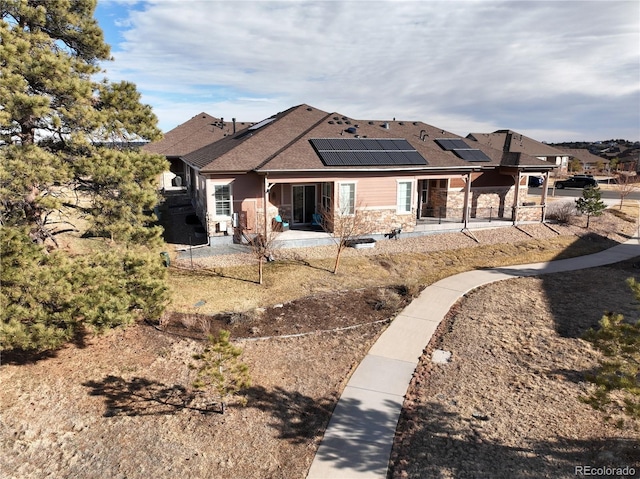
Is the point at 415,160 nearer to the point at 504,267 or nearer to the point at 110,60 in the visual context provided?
the point at 504,267

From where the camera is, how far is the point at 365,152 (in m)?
21.5

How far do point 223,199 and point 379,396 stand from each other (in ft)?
43.3

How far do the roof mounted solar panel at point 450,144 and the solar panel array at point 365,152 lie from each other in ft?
13.7

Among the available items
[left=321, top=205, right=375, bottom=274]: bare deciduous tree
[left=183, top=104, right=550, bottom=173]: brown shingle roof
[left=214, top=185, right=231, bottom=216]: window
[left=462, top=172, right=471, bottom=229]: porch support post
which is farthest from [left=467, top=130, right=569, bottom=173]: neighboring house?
[left=214, top=185, right=231, bottom=216]: window

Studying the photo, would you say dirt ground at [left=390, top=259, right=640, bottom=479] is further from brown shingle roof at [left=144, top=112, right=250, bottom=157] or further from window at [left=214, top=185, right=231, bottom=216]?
brown shingle roof at [left=144, top=112, right=250, bottom=157]

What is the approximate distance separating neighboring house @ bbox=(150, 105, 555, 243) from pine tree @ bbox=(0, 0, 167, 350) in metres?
7.81

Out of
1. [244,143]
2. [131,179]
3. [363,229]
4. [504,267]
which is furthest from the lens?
[244,143]

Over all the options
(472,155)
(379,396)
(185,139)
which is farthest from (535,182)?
(379,396)

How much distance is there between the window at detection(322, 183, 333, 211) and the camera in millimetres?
21281

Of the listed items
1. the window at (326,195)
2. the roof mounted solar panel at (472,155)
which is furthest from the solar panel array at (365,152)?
the roof mounted solar panel at (472,155)

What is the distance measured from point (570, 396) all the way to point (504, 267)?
9.71m

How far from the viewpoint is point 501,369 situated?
9.94 metres

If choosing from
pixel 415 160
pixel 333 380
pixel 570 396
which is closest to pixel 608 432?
pixel 570 396

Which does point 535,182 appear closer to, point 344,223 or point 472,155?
point 472,155
